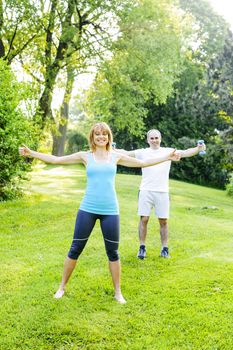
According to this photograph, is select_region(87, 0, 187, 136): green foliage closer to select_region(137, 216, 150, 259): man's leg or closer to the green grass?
the green grass

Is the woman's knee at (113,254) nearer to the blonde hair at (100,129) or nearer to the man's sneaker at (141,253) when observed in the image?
the blonde hair at (100,129)

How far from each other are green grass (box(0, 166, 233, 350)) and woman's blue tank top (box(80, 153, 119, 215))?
49.4 inches

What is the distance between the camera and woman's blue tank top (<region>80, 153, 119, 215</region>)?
4.88 m

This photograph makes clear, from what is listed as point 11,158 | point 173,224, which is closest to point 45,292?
point 173,224

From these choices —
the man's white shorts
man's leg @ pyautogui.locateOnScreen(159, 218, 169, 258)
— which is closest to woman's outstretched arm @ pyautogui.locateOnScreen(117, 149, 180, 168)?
the man's white shorts

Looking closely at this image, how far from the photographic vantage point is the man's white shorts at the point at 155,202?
6938 millimetres

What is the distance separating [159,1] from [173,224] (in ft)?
36.1

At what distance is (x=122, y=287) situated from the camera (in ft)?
19.1

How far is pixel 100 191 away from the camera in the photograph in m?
4.88

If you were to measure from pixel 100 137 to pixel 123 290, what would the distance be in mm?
2173

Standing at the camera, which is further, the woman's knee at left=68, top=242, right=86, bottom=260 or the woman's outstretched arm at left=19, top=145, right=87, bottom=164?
the woman's outstretched arm at left=19, top=145, right=87, bottom=164

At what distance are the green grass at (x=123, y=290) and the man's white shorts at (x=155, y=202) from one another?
829 millimetres

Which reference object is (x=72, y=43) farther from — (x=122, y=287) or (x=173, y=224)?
(x=122, y=287)

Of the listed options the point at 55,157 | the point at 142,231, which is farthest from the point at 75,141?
the point at 55,157
